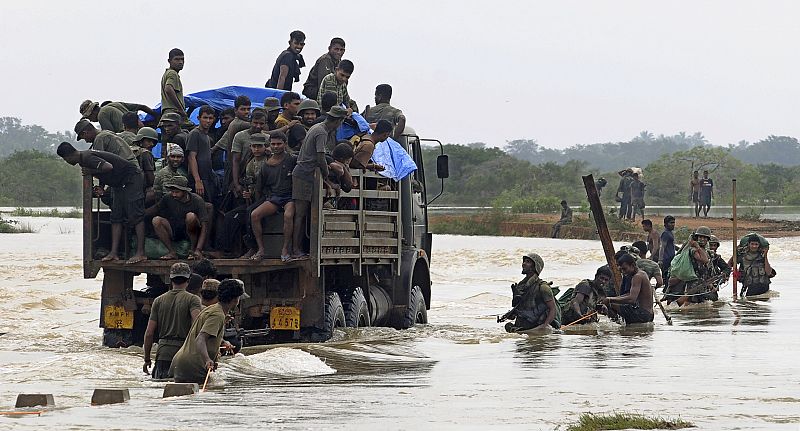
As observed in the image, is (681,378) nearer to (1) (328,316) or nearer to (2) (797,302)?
(1) (328,316)

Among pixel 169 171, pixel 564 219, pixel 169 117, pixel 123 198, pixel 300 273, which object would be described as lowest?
pixel 300 273

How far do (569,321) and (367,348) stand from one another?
3459 millimetres

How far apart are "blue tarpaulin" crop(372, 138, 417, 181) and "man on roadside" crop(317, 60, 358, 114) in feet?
2.10

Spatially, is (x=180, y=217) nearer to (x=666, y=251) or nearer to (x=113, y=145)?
(x=113, y=145)

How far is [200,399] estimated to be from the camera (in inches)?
384

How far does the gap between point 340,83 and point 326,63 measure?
87cm

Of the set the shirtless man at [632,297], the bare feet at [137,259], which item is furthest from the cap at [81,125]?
the shirtless man at [632,297]

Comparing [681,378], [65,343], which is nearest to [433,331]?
[65,343]

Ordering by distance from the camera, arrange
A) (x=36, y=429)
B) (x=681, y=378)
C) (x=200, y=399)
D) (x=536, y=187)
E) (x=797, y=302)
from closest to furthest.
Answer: (x=36, y=429) < (x=200, y=399) < (x=681, y=378) < (x=797, y=302) < (x=536, y=187)

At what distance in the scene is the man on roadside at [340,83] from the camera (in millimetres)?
15867

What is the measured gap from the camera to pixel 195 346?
1018 centimetres

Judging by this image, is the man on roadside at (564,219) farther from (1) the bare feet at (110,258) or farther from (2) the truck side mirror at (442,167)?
(1) the bare feet at (110,258)

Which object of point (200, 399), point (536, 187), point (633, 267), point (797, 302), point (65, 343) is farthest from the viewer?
point (536, 187)

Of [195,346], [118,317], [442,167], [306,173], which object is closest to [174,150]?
[306,173]
